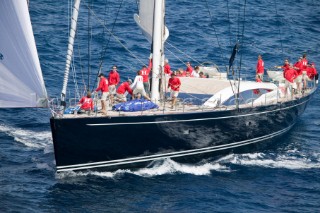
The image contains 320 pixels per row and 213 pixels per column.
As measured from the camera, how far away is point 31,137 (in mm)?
43438

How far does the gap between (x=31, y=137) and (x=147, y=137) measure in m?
7.87

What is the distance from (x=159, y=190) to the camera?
1451 inches

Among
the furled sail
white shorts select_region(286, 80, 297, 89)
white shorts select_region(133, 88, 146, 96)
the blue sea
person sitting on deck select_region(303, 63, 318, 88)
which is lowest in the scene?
the blue sea

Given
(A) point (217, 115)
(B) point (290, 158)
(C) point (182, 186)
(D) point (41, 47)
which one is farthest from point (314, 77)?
(D) point (41, 47)

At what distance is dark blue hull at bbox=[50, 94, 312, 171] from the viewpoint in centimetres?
3722

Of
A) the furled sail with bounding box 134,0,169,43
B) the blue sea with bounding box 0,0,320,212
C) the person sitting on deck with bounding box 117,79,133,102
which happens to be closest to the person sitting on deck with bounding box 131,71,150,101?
the person sitting on deck with bounding box 117,79,133,102

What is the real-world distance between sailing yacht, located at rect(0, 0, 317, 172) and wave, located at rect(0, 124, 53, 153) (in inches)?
135

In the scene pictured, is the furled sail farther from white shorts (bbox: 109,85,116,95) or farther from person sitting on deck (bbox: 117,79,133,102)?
white shorts (bbox: 109,85,116,95)

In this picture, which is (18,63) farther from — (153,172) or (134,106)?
(153,172)

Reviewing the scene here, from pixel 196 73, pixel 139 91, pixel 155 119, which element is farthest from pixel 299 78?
pixel 155 119

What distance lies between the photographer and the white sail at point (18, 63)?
1288 inches

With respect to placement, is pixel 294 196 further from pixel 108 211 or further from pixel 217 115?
pixel 108 211

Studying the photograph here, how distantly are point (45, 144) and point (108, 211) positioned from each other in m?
9.34

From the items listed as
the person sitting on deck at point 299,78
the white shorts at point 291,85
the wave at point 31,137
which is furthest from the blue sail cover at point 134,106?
the person sitting on deck at point 299,78
